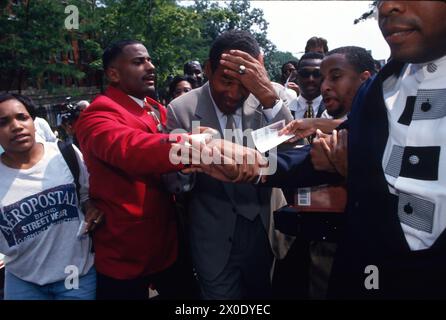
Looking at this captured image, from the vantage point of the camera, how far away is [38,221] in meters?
2.14

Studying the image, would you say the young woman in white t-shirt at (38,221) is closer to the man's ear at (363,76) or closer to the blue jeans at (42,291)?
the blue jeans at (42,291)

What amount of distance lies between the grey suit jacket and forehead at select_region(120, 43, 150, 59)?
56cm

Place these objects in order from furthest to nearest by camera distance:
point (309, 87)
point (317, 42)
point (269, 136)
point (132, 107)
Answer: point (317, 42), point (309, 87), point (132, 107), point (269, 136)

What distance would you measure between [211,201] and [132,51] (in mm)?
1170

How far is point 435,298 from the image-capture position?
1378mm

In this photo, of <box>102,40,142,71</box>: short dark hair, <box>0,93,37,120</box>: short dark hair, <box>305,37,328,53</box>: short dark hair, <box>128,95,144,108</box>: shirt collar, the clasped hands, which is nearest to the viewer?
the clasped hands

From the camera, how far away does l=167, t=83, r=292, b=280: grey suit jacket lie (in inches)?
86.1

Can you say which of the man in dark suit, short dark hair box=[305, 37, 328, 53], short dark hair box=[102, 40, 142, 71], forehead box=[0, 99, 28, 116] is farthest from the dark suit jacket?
short dark hair box=[305, 37, 328, 53]

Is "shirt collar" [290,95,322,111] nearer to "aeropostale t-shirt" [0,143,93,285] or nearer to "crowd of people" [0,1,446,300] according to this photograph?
"crowd of people" [0,1,446,300]

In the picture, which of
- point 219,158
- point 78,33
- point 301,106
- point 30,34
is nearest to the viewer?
point 219,158

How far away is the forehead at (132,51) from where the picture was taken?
99.6 inches

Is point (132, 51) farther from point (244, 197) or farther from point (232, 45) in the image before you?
point (244, 197)

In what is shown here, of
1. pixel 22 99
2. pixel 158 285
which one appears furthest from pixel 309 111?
pixel 22 99

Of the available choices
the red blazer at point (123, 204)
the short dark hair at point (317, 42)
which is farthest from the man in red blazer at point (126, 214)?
the short dark hair at point (317, 42)
